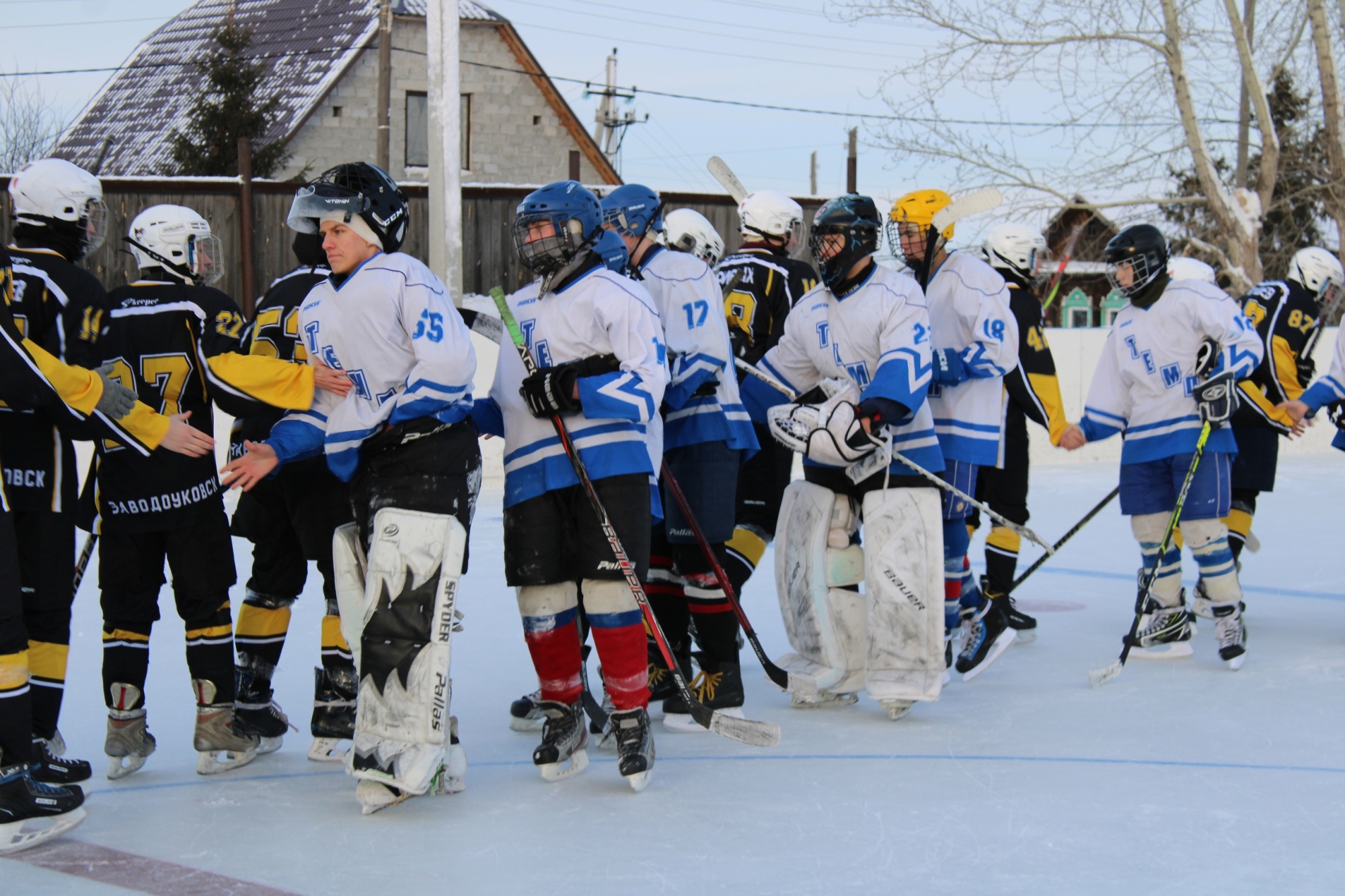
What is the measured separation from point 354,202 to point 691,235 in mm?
1465

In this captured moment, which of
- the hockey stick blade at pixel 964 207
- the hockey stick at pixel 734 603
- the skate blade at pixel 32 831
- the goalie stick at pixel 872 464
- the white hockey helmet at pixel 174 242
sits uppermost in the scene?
the hockey stick blade at pixel 964 207

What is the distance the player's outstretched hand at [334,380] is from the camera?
295cm

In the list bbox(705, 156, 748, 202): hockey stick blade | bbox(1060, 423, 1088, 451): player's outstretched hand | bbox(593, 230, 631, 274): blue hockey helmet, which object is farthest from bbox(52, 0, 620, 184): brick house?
bbox(593, 230, 631, 274): blue hockey helmet

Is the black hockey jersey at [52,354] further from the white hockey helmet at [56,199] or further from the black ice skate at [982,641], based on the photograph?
the black ice skate at [982,641]

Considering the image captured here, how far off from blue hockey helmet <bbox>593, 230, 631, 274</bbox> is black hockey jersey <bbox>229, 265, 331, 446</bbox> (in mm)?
688

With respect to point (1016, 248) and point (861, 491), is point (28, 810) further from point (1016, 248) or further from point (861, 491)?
point (1016, 248)

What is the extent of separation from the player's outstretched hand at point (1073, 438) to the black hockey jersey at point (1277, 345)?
3.08 feet

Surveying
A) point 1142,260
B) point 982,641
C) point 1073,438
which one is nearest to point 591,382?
point 982,641

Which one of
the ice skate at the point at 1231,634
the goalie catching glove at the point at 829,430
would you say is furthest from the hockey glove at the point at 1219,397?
the goalie catching glove at the point at 829,430

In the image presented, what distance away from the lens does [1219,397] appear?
4.16 m

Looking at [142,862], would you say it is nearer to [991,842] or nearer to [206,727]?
[206,727]

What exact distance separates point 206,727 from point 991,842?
5.94 ft

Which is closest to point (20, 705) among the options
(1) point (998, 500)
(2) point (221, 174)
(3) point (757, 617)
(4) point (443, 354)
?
(4) point (443, 354)

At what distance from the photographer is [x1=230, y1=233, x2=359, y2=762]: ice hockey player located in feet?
10.8
